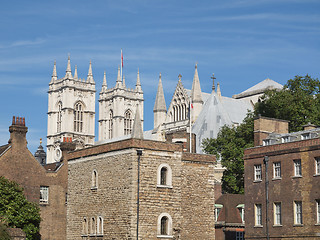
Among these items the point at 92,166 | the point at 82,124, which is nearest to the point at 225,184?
the point at 92,166

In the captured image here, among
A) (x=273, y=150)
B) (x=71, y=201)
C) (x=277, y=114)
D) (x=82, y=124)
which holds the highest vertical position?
(x=82, y=124)

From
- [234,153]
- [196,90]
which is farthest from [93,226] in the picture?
[196,90]

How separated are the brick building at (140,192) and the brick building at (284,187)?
14.7ft

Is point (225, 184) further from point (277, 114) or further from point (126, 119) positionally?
point (126, 119)

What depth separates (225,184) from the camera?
7275cm

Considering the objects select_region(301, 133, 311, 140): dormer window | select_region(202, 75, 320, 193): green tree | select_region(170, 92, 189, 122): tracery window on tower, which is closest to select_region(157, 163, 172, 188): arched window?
select_region(301, 133, 311, 140): dormer window

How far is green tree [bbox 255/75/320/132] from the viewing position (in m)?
68.3

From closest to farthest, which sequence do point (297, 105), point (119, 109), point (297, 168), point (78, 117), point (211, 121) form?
1. point (297, 168)
2. point (297, 105)
3. point (211, 121)
4. point (78, 117)
5. point (119, 109)

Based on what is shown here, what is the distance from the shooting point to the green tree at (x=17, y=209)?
4888cm

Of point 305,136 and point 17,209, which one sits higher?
point 305,136

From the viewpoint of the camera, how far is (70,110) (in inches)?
7313

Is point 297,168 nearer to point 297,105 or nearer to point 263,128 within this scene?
point 263,128

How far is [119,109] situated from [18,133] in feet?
457

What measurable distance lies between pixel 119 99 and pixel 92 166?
14542cm
